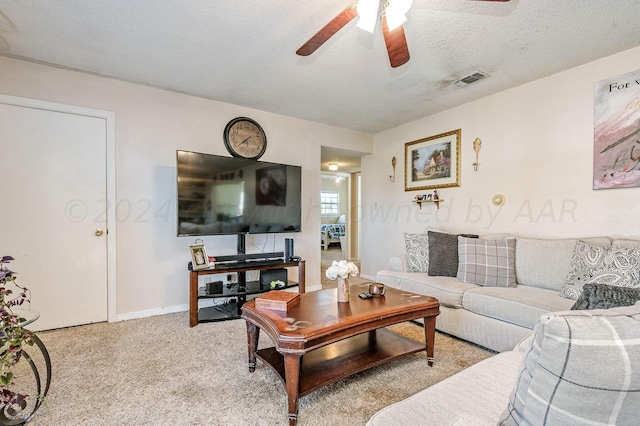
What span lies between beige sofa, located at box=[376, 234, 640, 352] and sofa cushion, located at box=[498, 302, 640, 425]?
5.72ft

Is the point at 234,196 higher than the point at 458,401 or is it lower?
higher

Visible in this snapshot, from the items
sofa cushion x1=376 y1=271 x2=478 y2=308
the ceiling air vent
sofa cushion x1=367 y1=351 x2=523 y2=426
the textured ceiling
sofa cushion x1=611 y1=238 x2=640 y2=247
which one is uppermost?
the ceiling air vent

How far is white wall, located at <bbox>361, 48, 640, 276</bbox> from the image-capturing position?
2451 millimetres

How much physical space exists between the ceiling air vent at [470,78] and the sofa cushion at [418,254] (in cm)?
162

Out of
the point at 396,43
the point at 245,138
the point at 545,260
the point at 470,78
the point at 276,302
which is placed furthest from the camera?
the point at 245,138

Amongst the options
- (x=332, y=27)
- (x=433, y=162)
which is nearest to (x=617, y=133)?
(x=433, y=162)

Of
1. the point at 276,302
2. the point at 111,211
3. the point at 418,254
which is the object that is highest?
the point at 111,211

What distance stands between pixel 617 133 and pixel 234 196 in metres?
3.46

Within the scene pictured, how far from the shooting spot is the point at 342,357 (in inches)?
73.2

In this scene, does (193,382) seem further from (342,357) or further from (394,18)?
(394,18)

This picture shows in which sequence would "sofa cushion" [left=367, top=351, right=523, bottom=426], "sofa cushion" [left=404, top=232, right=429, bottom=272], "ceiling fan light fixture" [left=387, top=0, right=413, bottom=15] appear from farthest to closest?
"sofa cushion" [left=404, top=232, right=429, bottom=272], "ceiling fan light fixture" [left=387, top=0, right=413, bottom=15], "sofa cushion" [left=367, top=351, right=523, bottom=426]

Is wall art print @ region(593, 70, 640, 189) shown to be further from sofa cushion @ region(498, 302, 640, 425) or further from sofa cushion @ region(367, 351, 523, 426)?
sofa cushion @ region(498, 302, 640, 425)

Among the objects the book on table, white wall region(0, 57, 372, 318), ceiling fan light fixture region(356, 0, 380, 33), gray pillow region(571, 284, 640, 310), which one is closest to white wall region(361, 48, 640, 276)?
gray pillow region(571, 284, 640, 310)

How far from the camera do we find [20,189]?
99.8 inches
